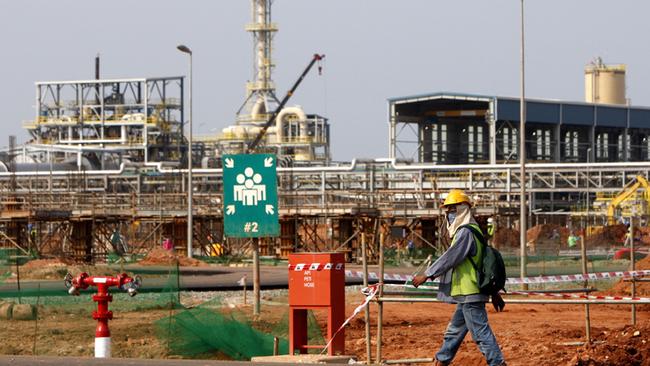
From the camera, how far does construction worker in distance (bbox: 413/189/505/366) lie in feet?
42.6

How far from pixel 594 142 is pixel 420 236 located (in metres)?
29.2

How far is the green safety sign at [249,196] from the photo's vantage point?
861 inches

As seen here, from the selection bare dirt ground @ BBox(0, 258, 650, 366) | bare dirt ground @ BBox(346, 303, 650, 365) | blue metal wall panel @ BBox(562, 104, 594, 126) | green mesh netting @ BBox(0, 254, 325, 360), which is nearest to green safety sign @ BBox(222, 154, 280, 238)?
green mesh netting @ BBox(0, 254, 325, 360)

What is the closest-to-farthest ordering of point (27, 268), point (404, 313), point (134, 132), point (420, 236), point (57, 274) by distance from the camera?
point (404, 313)
point (57, 274)
point (27, 268)
point (420, 236)
point (134, 132)

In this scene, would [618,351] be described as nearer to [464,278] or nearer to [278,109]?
[464,278]

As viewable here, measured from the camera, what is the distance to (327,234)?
6906 centimetres

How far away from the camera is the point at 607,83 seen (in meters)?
101

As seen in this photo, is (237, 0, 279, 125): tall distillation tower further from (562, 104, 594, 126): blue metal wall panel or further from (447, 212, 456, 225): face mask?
(447, 212, 456, 225): face mask

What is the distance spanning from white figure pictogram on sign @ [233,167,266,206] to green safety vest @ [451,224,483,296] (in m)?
9.09

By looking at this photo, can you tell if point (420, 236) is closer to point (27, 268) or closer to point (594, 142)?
point (27, 268)

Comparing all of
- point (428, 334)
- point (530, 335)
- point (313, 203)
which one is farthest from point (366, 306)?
point (313, 203)

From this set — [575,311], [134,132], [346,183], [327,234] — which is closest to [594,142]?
[346,183]

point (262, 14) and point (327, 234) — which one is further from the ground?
point (262, 14)

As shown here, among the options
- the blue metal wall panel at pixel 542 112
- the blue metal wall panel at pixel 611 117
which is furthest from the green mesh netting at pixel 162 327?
the blue metal wall panel at pixel 611 117
